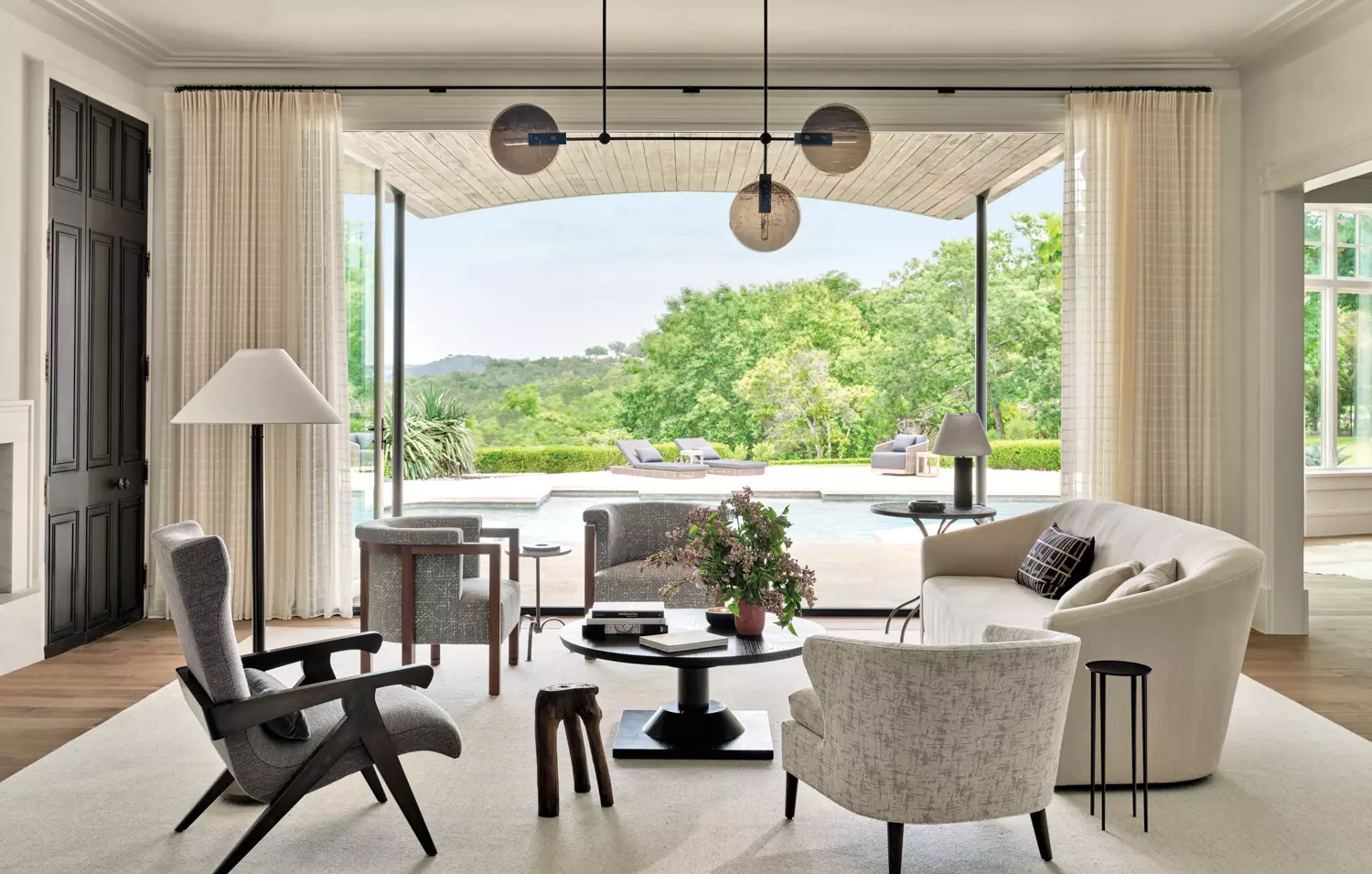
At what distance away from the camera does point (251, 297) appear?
5.51m

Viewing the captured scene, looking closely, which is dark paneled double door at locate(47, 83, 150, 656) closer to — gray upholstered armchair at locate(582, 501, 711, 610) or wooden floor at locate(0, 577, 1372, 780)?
wooden floor at locate(0, 577, 1372, 780)

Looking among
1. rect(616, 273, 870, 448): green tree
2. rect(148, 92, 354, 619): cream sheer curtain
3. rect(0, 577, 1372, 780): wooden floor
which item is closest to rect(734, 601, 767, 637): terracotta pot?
rect(0, 577, 1372, 780): wooden floor

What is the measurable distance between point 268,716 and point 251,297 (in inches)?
140

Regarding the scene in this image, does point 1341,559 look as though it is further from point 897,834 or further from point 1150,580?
point 897,834

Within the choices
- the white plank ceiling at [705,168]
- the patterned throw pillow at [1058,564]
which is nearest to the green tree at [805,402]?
the white plank ceiling at [705,168]

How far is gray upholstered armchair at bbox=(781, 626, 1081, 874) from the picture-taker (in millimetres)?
2414

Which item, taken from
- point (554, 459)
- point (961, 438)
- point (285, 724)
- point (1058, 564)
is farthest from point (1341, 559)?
point (554, 459)

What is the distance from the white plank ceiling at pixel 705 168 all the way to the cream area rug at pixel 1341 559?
3.55 m

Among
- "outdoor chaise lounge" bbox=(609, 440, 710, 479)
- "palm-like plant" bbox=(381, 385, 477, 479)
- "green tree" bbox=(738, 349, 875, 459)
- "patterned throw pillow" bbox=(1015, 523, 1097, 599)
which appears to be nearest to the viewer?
"patterned throw pillow" bbox=(1015, 523, 1097, 599)

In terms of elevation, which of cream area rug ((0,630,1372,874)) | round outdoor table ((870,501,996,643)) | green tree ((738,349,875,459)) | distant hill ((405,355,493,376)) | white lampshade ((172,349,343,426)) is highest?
distant hill ((405,355,493,376))

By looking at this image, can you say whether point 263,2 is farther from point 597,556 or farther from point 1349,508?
point 1349,508

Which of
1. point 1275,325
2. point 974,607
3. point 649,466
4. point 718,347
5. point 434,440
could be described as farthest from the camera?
point 718,347

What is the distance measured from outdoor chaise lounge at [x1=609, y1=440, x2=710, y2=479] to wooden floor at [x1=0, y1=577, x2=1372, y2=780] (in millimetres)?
9933

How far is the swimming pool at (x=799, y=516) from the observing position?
10.7 meters
